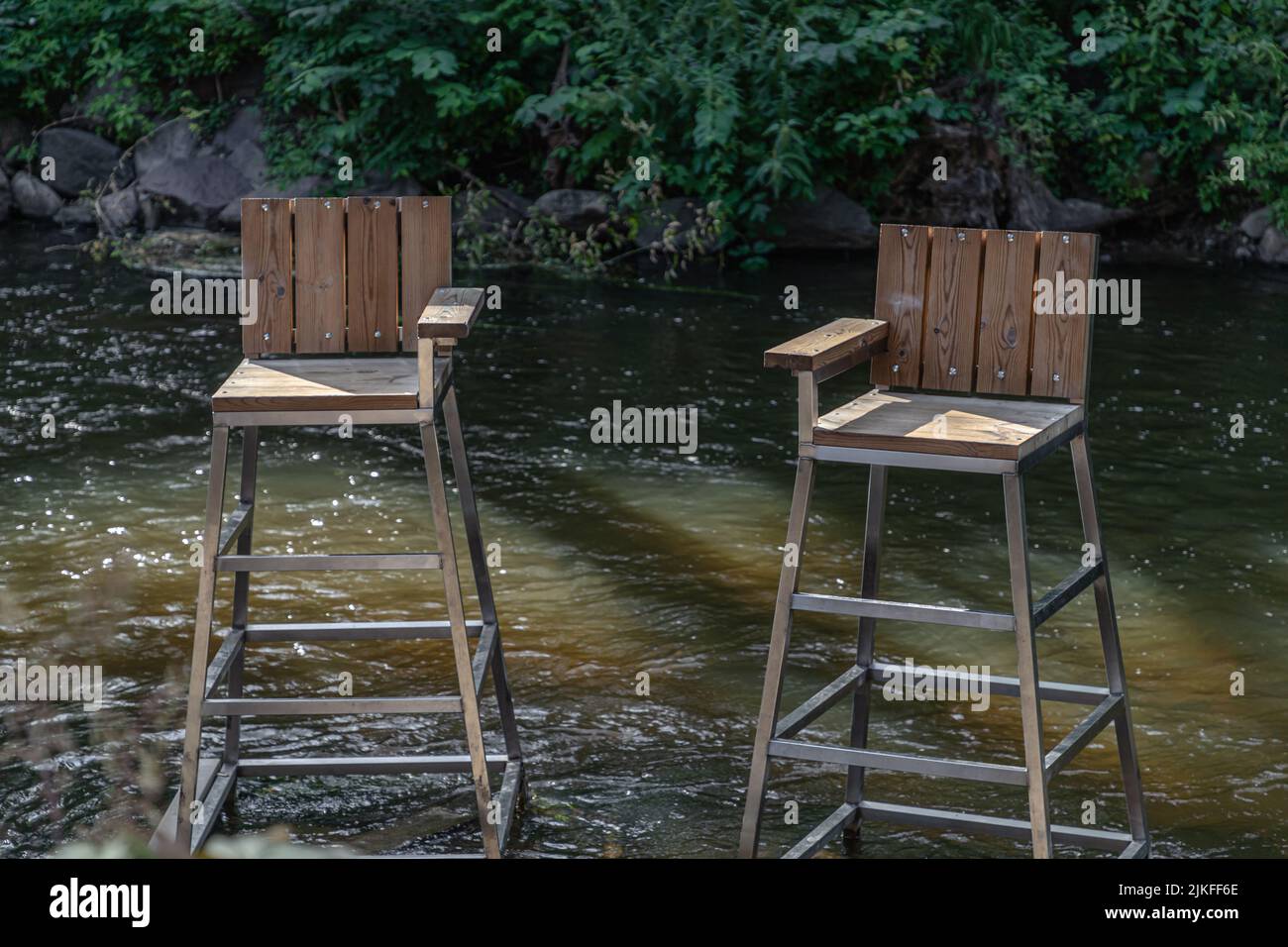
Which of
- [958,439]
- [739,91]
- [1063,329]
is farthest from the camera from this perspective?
[739,91]

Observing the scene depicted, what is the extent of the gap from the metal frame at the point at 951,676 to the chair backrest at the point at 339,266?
39.9 inches

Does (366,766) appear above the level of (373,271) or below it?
below

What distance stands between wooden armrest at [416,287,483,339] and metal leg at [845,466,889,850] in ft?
2.93

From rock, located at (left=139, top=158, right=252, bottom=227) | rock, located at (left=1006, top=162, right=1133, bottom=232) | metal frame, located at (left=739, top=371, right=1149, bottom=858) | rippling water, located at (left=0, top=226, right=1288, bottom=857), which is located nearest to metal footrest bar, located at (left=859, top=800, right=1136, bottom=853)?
metal frame, located at (left=739, top=371, right=1149, bottom=858)

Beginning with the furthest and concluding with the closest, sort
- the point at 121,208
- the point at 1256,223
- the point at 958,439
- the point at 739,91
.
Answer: the point at 121,208 → the point at 1256,223 → the point at 739,91 → the point at 958,439

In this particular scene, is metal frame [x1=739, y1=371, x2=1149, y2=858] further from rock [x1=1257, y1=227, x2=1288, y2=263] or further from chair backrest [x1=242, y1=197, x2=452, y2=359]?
rock [x1=1257, y1=227, x2=1288, y2=263]

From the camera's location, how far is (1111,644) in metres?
3.19

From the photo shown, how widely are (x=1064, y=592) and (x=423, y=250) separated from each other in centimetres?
155

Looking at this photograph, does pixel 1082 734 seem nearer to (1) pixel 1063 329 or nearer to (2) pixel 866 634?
(2) pixel 866 634

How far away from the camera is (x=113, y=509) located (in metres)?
5.66

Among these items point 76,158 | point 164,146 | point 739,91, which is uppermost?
point 739,91

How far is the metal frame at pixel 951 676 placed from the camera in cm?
280

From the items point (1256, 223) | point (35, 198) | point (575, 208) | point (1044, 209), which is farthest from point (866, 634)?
point (35, 198)

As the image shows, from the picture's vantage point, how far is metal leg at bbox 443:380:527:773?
11.1ft
